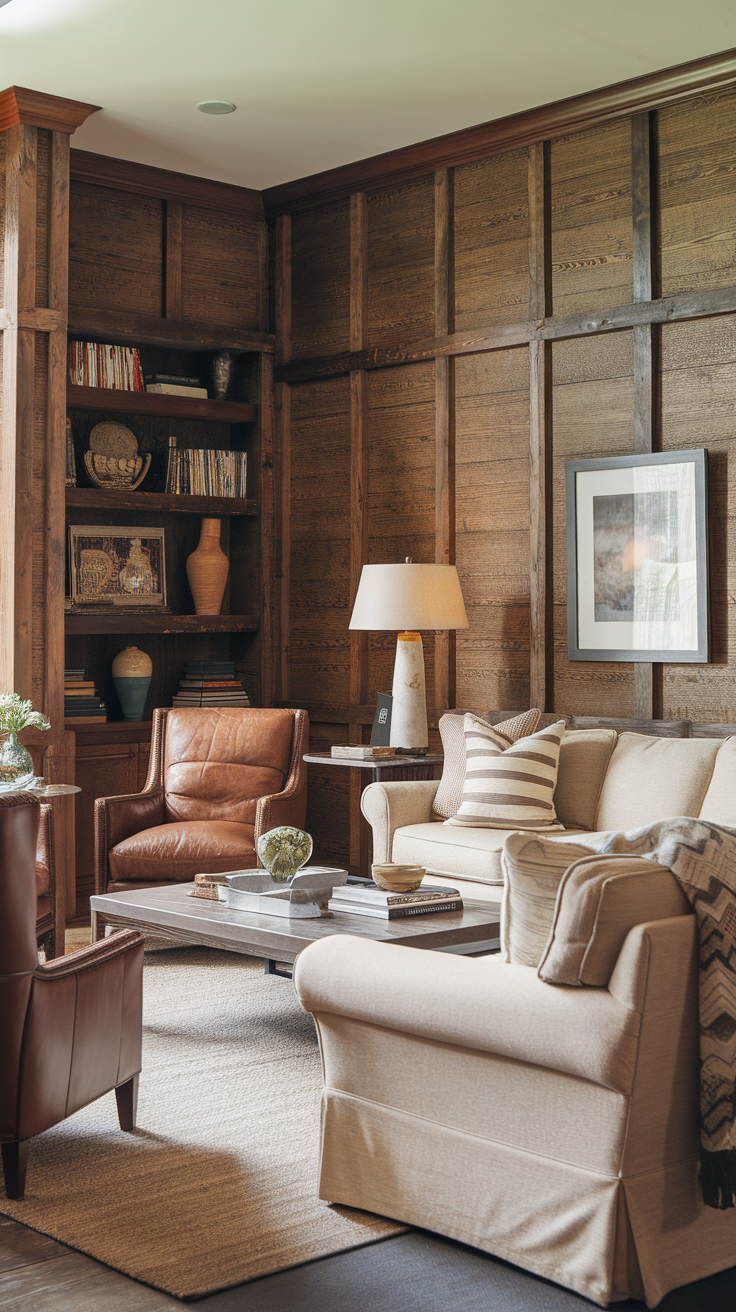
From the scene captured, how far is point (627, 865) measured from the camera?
231 centimetres

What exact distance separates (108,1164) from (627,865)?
143 cm

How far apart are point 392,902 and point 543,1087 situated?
4.21ft

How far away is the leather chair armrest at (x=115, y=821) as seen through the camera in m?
4.84

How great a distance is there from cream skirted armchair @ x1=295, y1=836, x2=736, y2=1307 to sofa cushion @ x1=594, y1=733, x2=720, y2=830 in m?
1.91

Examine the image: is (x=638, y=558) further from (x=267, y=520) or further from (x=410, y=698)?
(x=267, y=520)

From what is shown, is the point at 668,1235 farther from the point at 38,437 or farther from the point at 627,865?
the point at 38,437

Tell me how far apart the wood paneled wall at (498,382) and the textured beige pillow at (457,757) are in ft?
1.32

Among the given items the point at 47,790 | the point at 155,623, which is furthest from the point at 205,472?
the point at 47,790

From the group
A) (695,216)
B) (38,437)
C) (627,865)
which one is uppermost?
(695,216)

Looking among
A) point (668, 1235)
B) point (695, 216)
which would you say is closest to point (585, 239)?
point (695, 216)

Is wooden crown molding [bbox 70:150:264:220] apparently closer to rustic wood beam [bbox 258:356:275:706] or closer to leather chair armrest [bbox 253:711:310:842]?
rustic wood beam [bbox 258:356:275:706]

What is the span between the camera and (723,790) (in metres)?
4.25

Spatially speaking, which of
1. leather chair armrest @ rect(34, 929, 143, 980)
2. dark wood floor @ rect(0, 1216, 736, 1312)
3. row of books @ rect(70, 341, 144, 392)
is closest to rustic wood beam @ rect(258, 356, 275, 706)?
row of books @ rect(70, 341, 144, 392)

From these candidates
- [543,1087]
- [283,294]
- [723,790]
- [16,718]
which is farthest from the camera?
[283,294]
